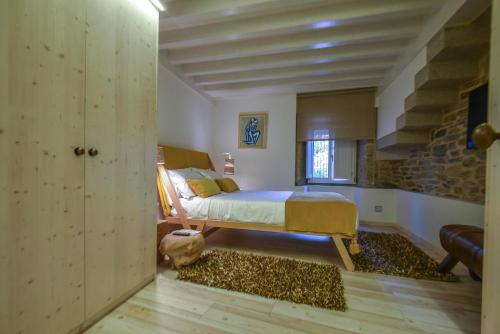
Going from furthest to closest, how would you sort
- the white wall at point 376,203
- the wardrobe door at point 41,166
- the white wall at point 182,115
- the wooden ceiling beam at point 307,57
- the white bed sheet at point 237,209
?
the white wall at point 376,203
the white wall at point 182,115
the wooden ceiling beam at point 307,57
the white bed sheet at point 237,209
the wardrobe door at point 41,166

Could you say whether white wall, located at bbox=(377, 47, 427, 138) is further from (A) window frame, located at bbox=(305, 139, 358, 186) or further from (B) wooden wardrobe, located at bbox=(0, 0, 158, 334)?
(B) wooden wardrobe, located at bbox=(0, 0, 158, 334)

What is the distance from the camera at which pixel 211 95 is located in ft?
14.1

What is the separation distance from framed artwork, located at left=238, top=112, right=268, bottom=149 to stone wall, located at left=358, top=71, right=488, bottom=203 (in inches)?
96.2

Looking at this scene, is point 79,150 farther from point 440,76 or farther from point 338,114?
point 338,114

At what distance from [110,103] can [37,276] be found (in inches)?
38.7

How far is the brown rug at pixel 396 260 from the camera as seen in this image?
75.1 inches

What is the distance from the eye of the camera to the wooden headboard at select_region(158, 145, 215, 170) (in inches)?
109

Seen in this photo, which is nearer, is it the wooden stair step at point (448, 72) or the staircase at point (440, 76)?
the staircase at point (440, 76)

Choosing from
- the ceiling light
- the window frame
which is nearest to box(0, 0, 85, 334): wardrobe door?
the ceiling light

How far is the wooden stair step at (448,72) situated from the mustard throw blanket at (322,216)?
1655 mm

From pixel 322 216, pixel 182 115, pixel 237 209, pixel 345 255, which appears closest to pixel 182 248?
pixel 237 209

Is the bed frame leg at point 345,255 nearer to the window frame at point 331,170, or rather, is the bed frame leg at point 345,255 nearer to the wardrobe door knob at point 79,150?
the wardrobe door knob at point 79,150

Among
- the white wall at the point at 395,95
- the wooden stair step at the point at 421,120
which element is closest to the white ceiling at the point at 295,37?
the white wall at the point at 395,95

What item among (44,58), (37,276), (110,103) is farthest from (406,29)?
(37,276)
